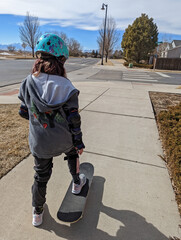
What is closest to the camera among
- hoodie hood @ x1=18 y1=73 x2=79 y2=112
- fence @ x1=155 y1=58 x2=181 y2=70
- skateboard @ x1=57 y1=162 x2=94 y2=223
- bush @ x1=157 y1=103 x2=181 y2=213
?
hoodie hood @ x1=18 y1=73 x2=79 y2=112

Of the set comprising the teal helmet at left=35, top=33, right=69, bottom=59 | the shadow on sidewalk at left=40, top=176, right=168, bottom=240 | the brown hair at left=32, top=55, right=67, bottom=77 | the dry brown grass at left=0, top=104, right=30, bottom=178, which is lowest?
the shadow on sidewalk at left=40, top=176, right=168, bottom=240

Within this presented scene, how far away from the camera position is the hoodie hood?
137cm

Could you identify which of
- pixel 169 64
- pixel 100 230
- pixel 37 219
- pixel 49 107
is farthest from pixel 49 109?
pixel 169 64

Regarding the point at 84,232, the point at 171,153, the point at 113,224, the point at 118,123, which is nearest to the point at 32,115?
the point at 84,232

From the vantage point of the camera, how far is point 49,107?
4.48ft

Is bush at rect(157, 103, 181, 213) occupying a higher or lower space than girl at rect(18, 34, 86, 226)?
lower

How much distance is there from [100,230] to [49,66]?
161 centimetres

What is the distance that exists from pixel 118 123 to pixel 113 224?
2711 millimetres

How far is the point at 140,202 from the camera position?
1986mm

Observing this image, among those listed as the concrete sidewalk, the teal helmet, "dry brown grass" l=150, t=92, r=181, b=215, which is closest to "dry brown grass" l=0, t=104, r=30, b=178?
the concrete sidewalk

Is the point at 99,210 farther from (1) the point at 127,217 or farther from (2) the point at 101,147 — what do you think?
(2) the point at 101,147

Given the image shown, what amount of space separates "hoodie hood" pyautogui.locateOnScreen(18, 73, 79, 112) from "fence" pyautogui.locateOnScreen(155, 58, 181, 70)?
2830 centimetres

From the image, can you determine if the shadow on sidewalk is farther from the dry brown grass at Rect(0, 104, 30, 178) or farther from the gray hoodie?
the dry brown grass at Rect(0, 104, 30, 178)

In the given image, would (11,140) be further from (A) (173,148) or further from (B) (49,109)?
(A) (173,148)
